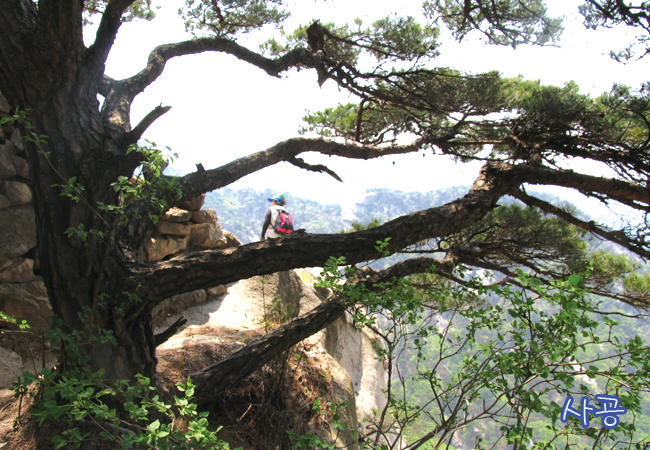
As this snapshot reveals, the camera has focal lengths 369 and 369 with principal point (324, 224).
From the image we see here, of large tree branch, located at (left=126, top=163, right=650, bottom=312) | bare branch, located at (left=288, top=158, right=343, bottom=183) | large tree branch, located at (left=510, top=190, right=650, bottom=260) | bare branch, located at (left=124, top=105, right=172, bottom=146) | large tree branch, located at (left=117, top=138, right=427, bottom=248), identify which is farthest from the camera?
bare branch, located at (left=288, top=158, right=343, bottom=183)

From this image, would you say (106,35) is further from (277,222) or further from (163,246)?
(163,246)

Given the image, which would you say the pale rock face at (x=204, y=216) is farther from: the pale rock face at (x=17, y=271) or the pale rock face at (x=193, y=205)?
the pale rock face at (x=17, y=271)

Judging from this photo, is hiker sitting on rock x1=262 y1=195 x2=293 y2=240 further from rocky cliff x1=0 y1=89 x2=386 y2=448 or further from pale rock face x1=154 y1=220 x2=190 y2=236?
pale rock face x1=154 y1=220 x2=190 y2=236

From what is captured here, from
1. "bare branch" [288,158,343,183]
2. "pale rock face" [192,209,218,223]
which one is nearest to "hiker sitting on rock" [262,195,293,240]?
"pale rock face" [192,209,218,223]

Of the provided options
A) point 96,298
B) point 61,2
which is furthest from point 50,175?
point 61,2

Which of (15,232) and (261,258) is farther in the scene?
(15,232)

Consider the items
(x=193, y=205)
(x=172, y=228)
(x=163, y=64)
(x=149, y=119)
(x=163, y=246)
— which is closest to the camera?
(x=149, y=119)

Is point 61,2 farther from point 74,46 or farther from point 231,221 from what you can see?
point 231,221

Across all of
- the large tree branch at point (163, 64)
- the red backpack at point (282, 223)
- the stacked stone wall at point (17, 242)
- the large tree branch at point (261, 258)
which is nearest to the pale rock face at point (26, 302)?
the stacked stone wall at point (17, 242)

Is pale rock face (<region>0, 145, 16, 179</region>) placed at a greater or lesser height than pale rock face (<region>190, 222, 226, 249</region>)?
lesser

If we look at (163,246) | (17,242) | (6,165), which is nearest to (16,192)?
(6,165)

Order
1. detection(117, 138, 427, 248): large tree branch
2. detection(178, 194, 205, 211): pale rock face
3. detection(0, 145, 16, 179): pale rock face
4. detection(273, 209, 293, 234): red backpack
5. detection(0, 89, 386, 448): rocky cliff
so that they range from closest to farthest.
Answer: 1. detection(117, 138, 427, 248): large tree branch
2. detection(0, 89, 386, 448): rocky cliff
3. detection(0, 145, 16, 179): pale rock face
4. detection(273, 209, 293, 234): red backpack
5. detection(178, 194, 205, 211): pale rock face

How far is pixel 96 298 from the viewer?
1.77 m

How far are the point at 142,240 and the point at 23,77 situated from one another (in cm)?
103
